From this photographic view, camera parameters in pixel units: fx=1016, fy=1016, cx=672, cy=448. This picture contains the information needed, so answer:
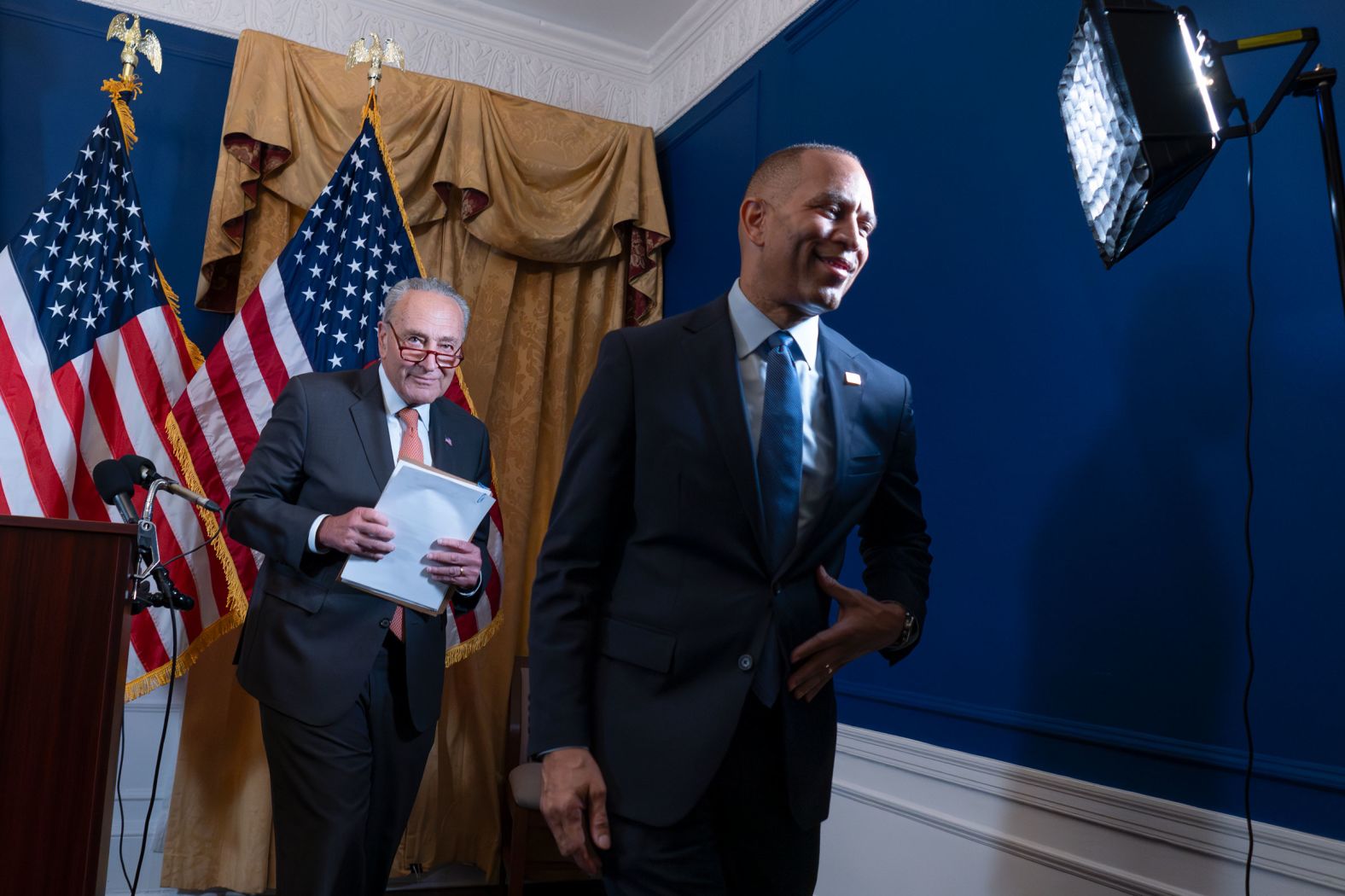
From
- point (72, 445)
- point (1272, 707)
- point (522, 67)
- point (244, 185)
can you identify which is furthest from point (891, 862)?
point (522, 67)

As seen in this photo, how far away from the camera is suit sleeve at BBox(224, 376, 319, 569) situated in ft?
8.46

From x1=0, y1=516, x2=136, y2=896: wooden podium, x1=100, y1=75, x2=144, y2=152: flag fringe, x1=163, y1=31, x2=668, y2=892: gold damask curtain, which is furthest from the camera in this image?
x1=163, y1=31, x2=668, y2=892: gold damask curtain

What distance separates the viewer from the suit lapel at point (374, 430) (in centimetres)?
282

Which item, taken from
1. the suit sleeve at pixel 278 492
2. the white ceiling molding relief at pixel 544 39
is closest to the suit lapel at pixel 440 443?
the suit sleeve at pixel 278 492

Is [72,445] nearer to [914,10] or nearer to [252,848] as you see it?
[252,848]

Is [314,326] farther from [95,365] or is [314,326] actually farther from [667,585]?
[667,585]

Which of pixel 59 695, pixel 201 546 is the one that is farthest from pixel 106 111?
pixel 59 695

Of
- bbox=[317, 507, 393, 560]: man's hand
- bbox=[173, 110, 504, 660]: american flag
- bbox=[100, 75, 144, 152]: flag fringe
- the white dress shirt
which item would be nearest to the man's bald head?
the white dress shirt

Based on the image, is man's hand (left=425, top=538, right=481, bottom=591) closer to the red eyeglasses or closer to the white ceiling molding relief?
the red eyeglasses

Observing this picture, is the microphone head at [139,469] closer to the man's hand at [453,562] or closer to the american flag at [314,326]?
the american flag at [314,326]

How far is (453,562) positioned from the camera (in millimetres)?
2621

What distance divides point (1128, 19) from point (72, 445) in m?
3.55

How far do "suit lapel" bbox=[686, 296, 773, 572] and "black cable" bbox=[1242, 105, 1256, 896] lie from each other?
110 cm

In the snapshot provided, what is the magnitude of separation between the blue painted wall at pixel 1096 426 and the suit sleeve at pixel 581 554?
4.43ft
